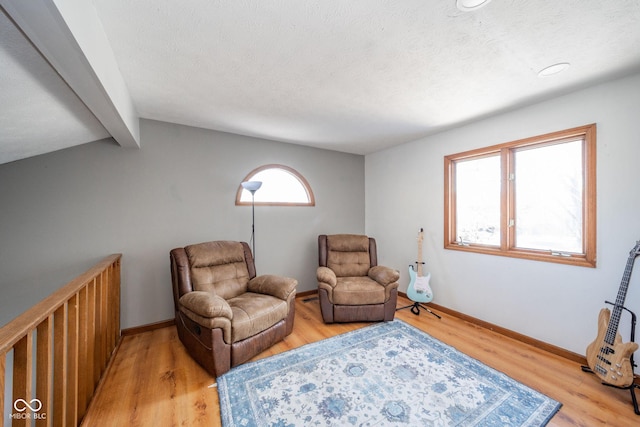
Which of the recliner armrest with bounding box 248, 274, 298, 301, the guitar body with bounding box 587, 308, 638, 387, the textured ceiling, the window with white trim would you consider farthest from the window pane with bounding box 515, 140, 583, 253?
the recliner armrest with bounding box 248, 274, 298, 301

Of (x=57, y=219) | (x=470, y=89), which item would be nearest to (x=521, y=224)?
(x=470, y=89)

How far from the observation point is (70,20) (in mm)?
978

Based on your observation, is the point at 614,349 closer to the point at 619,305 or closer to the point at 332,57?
the point at 619,305

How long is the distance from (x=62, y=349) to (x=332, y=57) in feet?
7.58

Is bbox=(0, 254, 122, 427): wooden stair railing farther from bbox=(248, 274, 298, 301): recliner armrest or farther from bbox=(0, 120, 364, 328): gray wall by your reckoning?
bbox=(248, 274, 298, 301): recliner armrest

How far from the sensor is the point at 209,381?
192 cm

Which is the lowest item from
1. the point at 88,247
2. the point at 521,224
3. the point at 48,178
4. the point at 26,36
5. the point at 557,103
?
the point at 88,247

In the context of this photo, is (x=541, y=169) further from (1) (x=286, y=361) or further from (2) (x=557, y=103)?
(1) (x=286, y=361)

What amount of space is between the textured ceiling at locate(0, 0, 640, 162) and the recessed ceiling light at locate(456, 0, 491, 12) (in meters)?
0.04

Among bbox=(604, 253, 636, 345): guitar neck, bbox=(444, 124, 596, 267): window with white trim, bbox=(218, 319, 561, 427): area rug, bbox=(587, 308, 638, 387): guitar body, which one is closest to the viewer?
bbox=(218, 319, 561, 427): area rug

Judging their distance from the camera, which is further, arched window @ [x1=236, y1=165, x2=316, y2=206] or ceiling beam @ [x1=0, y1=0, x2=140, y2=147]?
arched window @ [x1=236, y1=165, x2=316, y2=206]

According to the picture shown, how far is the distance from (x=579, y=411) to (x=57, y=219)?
4550 mm

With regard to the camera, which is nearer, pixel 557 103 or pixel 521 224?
pixel 557 103

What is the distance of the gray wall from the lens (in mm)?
2271
